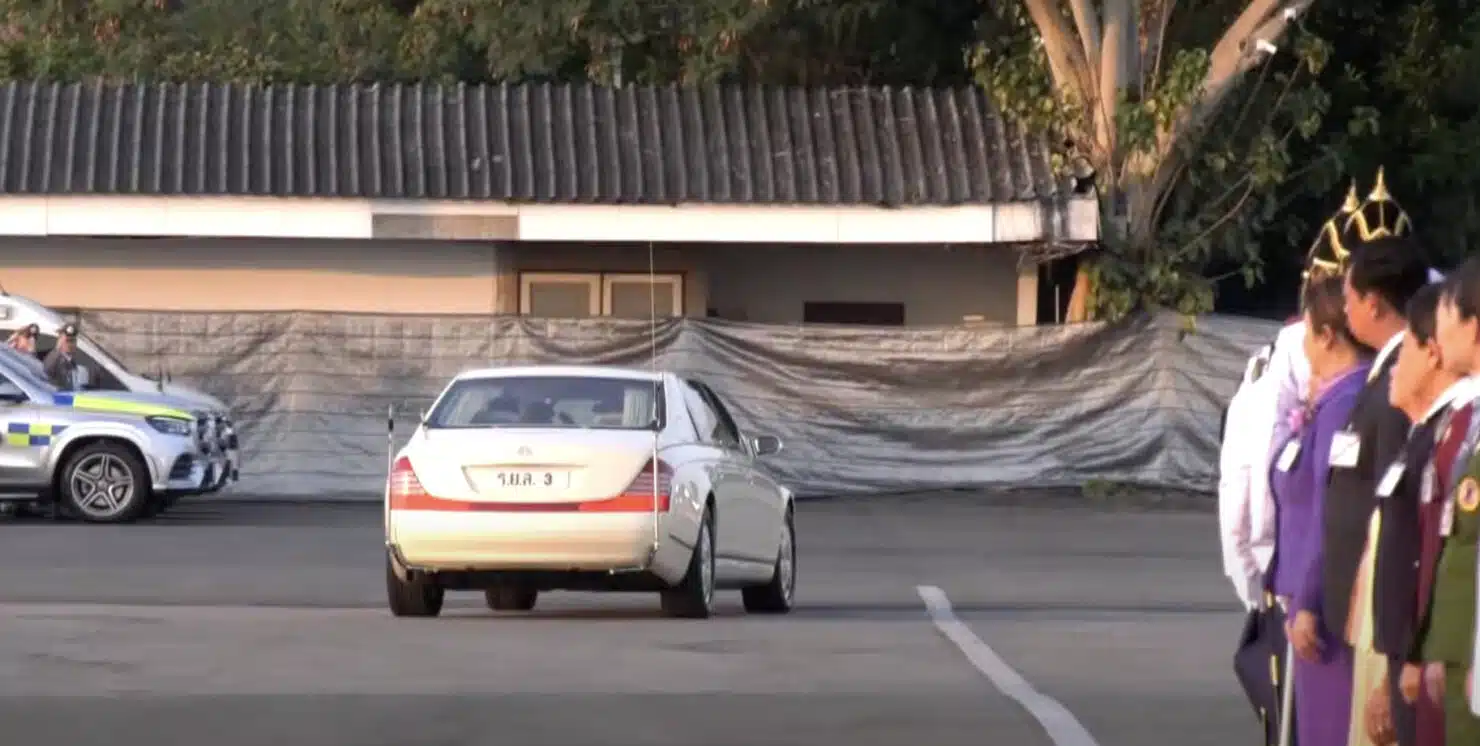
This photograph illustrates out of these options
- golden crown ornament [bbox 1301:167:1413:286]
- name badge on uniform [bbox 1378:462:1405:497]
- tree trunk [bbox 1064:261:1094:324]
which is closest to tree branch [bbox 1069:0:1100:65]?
tree trunk [bbox 1064:261:1094:324]

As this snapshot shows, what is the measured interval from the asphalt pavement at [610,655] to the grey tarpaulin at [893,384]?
588 cm

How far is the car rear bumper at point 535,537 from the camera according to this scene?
663 inches

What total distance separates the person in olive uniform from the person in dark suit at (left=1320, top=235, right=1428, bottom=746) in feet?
0.71

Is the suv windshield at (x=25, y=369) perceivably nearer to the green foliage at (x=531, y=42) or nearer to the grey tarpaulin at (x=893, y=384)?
the grey tarpaulin at (x=893, y=384)

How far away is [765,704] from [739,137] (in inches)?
774

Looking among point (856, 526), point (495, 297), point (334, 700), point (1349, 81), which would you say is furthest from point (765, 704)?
point (1349, 81)

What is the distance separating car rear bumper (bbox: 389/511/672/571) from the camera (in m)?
16.8

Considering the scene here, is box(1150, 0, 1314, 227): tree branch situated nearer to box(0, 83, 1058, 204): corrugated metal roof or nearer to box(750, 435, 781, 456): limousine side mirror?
box(0, 83, 1058, 204): corrugated metal roof

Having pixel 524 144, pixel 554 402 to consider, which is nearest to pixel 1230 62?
pixel 524 144

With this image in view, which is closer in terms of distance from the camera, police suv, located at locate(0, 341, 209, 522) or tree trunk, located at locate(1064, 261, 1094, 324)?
police suv, located at locate(0, 341, 209, 522)

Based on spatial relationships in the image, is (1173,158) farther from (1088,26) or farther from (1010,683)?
(1010,683)

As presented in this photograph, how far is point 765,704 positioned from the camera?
12891mm

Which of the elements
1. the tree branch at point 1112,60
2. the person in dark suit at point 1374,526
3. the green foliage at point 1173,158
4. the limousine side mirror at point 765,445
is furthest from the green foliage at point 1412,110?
the person in dark suit at point 1374,526

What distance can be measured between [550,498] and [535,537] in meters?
0.24
